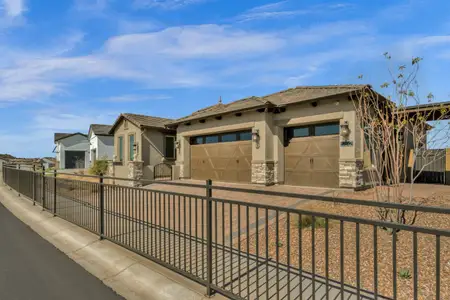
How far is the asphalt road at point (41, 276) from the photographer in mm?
3346

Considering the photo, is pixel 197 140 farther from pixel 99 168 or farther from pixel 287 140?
pixel 99 168

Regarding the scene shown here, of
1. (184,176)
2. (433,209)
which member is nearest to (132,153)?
(184,176)

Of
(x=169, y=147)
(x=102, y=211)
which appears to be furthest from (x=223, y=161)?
(x=102, y=211)

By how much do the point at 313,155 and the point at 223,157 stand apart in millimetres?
5250

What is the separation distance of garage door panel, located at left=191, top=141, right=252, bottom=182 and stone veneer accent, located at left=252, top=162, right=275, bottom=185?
32.1 inches

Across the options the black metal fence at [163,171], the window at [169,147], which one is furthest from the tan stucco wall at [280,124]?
the window at [169,147]

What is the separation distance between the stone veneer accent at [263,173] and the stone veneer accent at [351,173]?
3.28 metres

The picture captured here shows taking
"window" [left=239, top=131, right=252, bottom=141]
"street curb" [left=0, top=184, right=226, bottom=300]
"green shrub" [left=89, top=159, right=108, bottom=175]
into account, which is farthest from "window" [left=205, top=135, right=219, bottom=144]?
"street curb" [left=0, top=184, right=226, bottom=300]

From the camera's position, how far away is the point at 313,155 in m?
12.0

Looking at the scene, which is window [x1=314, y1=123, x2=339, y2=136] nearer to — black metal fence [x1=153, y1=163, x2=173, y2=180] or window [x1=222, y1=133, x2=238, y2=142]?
window [x1=222, y1=133, x2=238, y2=142]

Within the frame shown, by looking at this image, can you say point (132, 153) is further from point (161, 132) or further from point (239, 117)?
point (239, 117)

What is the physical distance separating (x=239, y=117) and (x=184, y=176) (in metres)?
5.77

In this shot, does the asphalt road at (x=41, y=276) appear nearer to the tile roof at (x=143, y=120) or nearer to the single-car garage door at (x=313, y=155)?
the single-car garage door at (x=313, y=155)

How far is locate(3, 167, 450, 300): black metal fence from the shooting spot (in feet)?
7.63
